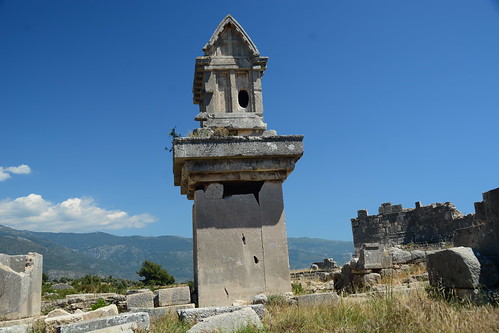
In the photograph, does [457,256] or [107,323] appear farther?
[457,256]

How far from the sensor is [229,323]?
13.6 ft

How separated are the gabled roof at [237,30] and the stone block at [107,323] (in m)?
4.74

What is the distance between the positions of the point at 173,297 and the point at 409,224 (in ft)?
83.6

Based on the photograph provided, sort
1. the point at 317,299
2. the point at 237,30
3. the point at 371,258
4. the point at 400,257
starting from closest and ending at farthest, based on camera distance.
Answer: the point at 317,299, the point at 237,30, the point at 371,258, the point at 400,257

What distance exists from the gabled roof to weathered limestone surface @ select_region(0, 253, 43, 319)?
5582mm

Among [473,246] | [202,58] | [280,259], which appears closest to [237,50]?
[202,58]

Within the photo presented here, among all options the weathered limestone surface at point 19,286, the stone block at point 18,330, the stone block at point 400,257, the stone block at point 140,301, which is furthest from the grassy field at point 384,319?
the stone block at point 400,257

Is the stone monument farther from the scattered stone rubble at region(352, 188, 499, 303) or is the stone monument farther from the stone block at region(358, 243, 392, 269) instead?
the stone block at region(358, 243, 392, 269)

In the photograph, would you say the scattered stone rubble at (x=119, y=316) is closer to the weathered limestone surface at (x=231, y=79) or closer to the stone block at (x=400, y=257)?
the weathered limestone surface at (x=231, y=79)

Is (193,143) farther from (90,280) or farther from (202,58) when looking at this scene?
(90,280)

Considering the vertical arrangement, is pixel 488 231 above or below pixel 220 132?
below

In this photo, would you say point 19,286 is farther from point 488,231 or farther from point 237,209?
point 488,231

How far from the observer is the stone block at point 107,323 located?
13.6 ft

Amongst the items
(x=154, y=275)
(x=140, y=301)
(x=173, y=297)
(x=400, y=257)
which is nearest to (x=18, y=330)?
(x=140, y=301)
